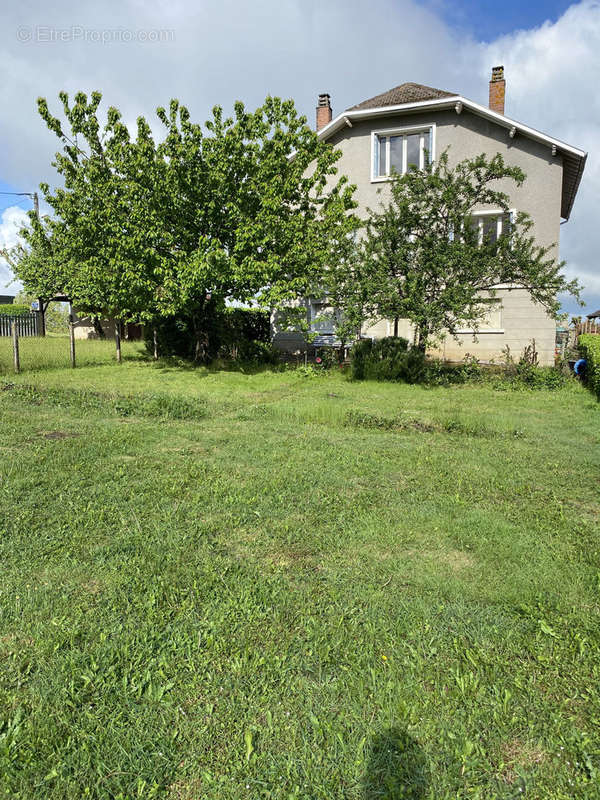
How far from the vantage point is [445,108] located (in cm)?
1819

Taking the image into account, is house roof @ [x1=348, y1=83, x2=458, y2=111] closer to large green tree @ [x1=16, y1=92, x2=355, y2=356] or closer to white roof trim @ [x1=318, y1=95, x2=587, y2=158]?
white roof trim @ [x1=318, y1=95, x2=587, y2=158]

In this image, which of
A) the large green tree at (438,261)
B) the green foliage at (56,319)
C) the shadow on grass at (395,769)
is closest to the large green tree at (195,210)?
the large green tree at (438,261)

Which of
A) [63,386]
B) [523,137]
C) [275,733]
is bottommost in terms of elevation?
[275,733]

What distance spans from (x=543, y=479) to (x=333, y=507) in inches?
98.9

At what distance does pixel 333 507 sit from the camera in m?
4.45

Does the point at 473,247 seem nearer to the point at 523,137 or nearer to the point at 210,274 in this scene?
the point at 210,274

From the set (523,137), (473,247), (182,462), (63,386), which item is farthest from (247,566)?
(523,137)

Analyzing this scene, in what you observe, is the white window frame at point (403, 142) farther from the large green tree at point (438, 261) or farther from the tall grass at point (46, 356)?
the tall grass at point (46, 356)

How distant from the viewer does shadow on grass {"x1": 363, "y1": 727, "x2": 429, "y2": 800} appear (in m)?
1.88

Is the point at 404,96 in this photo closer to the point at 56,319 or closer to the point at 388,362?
the point at 388,362

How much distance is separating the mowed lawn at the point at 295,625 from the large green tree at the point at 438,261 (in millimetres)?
7605

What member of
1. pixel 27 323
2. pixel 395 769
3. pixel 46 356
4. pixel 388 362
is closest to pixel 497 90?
pixel 388 362

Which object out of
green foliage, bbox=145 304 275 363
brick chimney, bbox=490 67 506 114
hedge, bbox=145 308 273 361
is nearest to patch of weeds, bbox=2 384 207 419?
green foliage, bbox=145 304 275 363

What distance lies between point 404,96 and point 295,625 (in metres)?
21.3
